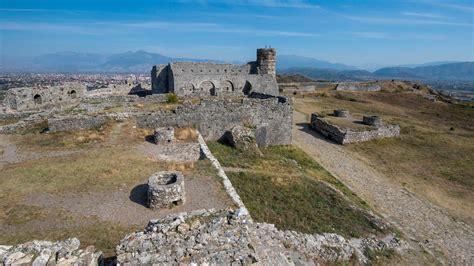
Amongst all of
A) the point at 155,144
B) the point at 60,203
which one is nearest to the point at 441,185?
the point at 155,144

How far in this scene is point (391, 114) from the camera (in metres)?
40.6

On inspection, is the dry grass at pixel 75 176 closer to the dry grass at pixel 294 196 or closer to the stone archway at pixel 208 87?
the dry grass at pixel 294 196

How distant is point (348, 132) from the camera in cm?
2564

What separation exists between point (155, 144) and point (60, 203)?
6408mm

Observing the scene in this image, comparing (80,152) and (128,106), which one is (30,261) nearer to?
(80,152)

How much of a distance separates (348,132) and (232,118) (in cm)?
1115

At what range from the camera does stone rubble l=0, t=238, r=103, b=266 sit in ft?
20.0

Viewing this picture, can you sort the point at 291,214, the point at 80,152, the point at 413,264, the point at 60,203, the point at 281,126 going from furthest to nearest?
the point at 281,126, the point at 80,152, the point at 291,214, the point at 413,264, the point at 60,203

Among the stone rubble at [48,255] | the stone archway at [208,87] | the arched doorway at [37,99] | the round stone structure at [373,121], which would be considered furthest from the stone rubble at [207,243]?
the stone archway at [208,87]

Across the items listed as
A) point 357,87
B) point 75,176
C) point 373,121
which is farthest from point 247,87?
point 357,87

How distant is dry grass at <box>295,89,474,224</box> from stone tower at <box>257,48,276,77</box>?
6.86 metres

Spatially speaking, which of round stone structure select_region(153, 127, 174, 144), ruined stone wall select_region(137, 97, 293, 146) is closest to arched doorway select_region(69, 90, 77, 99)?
ruined stone wall select_region(137, 97, 293, 146)

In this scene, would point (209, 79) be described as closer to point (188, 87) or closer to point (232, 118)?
point (188, 87)

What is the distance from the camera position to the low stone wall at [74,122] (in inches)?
675
